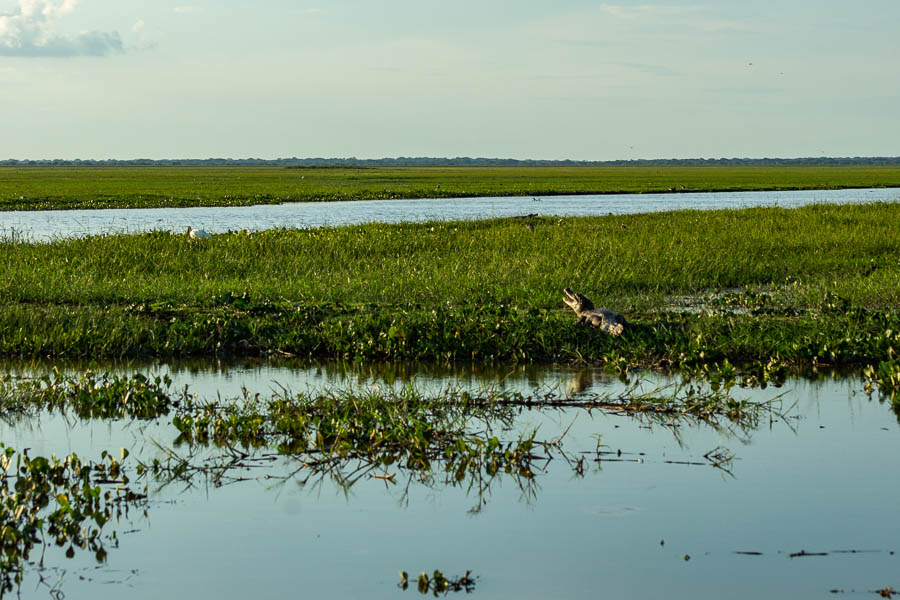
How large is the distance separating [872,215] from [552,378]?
20834mm

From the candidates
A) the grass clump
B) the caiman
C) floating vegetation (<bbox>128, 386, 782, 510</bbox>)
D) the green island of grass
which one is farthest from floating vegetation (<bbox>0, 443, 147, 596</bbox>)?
the caiman

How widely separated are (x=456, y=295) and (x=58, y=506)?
27.8ft

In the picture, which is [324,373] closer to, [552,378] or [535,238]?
[552,378]

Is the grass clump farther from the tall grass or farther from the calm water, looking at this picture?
the tall grass

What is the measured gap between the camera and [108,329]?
12.2 meters

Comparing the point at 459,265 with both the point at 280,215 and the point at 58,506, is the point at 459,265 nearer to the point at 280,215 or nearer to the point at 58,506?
the point at 58,506

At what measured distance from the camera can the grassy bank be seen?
1155 centimetres

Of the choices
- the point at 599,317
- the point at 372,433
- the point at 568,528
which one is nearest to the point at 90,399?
the point at 372,433

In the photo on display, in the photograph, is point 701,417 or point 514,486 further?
point 701,417

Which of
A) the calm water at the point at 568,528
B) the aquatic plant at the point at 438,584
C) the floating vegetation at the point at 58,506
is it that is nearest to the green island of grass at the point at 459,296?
the calm water at the point at 568,528

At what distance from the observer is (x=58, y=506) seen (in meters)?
6.45

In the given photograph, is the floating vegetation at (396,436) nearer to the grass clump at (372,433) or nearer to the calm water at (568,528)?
the grass clump at (372,433)

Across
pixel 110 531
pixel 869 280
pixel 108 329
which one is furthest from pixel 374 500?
pixel 869 280

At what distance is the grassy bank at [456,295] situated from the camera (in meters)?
11.6
